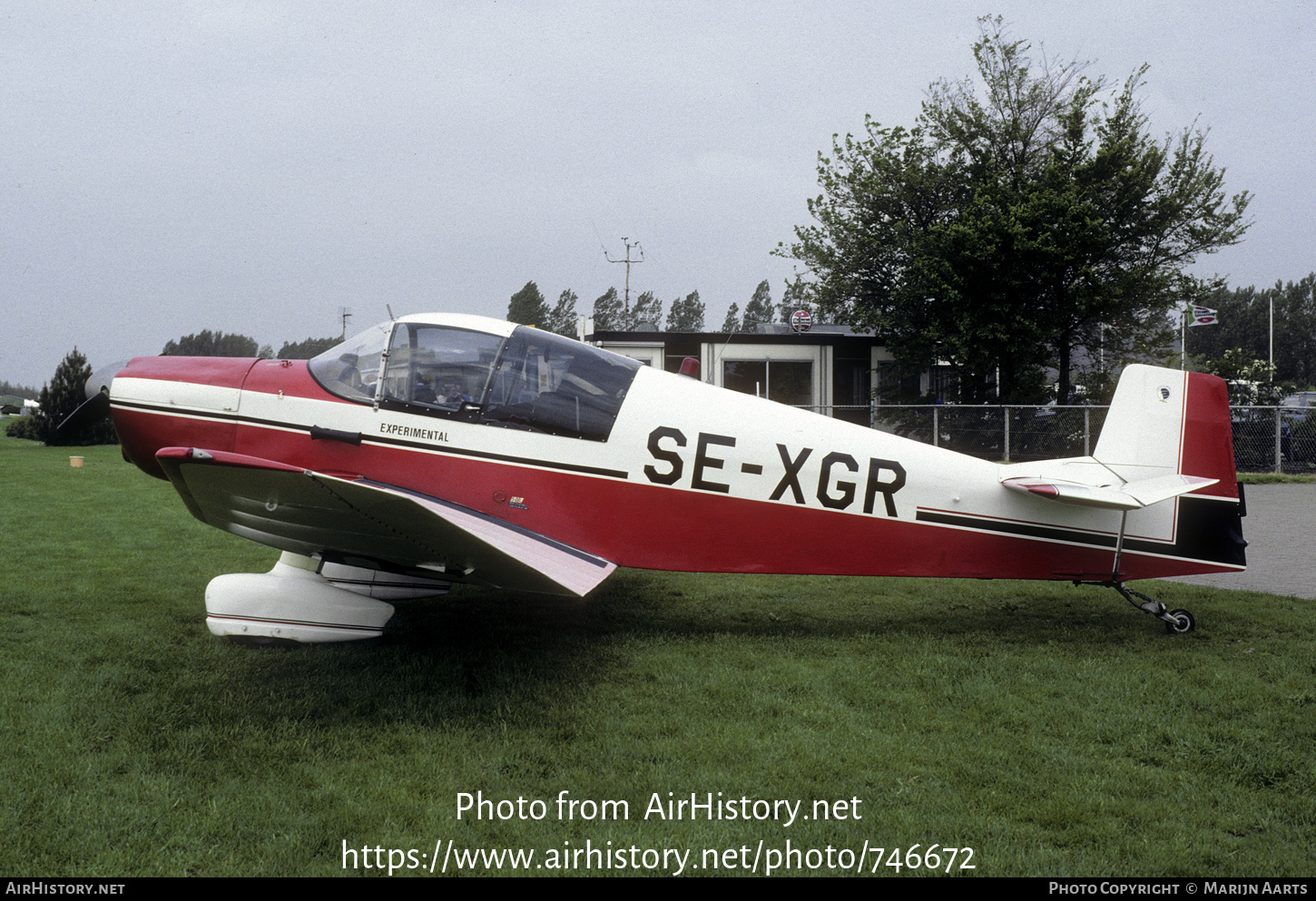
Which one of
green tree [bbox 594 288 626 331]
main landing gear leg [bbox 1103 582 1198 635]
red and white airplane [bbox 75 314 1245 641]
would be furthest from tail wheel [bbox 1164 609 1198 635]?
green tree [bbox 594 288 626 331]

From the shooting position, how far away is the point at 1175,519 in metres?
5.11

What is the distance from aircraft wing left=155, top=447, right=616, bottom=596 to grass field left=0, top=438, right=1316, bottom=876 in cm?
64

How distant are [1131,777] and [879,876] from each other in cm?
138

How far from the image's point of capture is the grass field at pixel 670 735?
2.80 meters

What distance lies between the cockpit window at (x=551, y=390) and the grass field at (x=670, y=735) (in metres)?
1.44

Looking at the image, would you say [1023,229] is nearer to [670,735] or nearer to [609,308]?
[670,735]

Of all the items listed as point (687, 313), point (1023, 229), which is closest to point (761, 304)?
point (687, 313)

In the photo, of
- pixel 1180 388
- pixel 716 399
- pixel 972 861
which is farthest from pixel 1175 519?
pixel 972 861

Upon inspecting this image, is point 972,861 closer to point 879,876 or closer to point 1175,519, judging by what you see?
point 879,876

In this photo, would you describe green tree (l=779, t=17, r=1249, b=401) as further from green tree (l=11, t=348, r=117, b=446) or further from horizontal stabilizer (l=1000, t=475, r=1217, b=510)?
green tree (l=11, t=348, r=117, b=446)

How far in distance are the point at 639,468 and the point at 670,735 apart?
173 centimetres

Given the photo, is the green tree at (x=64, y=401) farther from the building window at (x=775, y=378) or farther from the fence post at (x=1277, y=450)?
the fence post at (x=1277, y=450)

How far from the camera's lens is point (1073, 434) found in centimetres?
1809

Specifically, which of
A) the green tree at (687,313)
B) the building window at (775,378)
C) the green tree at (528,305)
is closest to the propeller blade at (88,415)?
the building window at (775,378)
